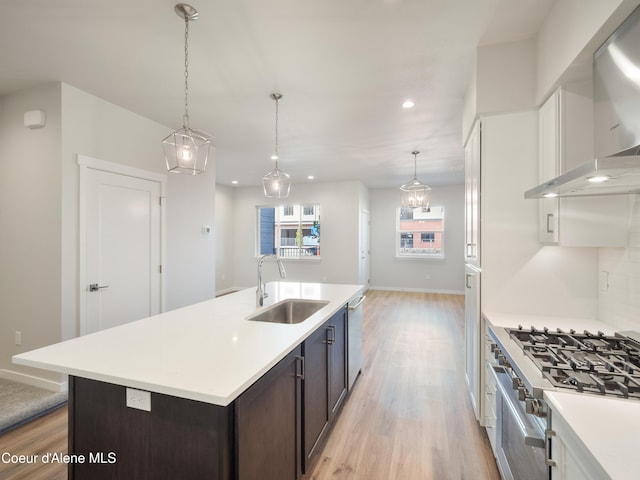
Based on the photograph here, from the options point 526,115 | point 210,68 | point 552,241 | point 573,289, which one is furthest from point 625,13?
point 210,68

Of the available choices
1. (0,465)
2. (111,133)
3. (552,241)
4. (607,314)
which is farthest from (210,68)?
(607,314)

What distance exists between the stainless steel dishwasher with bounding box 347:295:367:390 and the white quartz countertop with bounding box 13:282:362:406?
703mm

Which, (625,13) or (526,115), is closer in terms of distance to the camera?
(625,13)

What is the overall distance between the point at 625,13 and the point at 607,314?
1.58m

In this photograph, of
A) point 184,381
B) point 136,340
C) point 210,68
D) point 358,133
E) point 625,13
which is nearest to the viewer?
point 184,381

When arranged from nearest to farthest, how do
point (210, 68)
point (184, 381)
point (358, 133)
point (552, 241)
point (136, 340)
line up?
1. point (184, 381)
2. point (136, 340)
3. point (552, 241)
4. point (210, 68)
5. point (358, 133)

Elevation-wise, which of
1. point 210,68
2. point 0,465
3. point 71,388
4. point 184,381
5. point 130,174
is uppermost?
point 210,68

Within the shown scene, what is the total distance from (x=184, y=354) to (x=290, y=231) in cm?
663

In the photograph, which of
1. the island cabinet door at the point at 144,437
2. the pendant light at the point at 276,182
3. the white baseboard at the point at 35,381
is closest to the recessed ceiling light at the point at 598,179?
the island cabinet door at the point at 144,437

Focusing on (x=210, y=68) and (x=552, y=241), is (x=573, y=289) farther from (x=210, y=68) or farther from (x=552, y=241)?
(x=210, y=68)

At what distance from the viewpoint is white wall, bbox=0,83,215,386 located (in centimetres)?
271

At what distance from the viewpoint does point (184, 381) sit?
1075 mm

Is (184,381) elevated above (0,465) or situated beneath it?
elevated above

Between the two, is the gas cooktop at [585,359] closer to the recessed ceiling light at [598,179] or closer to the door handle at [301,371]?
the recessed ceiling light at [598,179]
